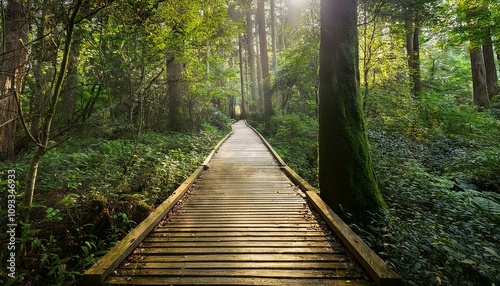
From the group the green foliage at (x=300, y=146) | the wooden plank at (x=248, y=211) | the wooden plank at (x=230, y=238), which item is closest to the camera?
the wooden plank at (x=230, y=238)

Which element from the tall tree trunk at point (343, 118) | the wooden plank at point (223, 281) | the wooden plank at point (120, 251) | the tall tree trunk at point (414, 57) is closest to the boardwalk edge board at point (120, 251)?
the wooden plank at point (120, 251)

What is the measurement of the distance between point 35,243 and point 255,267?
264 centimetres

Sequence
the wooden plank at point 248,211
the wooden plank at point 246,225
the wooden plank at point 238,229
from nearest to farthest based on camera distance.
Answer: the wooden plank at point 238,229 < the wooden plank at point 246,225 < the wooden plank at point 248,211

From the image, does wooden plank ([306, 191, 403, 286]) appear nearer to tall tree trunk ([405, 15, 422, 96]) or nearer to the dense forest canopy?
the dense forest canopy

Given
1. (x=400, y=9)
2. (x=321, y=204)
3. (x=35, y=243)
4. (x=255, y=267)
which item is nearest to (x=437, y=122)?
(x=400, y=9)

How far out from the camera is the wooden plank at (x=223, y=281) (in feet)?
7.79

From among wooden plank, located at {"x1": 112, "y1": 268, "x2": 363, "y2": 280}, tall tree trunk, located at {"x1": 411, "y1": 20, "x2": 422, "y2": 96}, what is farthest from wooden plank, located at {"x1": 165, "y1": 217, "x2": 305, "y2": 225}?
tall tree trunk, located at {"x1": 411, "y1": 20, "x2": 422, "y2": 96}

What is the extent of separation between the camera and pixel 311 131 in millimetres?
12641

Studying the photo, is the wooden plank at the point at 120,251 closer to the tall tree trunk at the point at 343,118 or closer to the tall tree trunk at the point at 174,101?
the tall tree trunk at the point at 343,118

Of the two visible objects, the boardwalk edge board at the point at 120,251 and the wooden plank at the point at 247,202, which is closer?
the boardwalk edge board at the point at 120,251

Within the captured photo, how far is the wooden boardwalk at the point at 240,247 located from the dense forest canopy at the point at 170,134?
64 centimetres

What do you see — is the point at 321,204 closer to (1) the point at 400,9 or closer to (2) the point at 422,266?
(2) the point at 422,266

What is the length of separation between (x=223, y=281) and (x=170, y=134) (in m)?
9.38

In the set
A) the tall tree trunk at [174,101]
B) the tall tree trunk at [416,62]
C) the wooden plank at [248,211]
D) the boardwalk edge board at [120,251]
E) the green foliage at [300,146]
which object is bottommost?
the wooden plank at [248,211]
